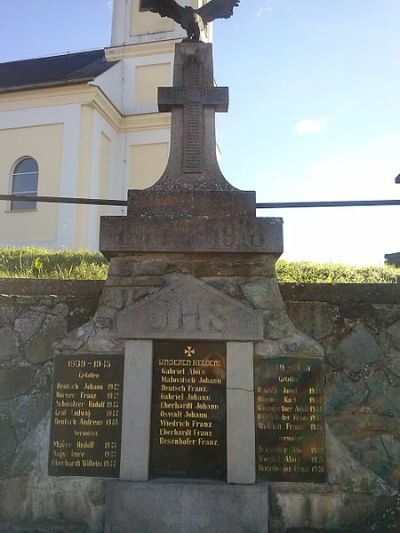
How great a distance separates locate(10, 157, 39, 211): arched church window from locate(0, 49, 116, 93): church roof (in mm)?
2551

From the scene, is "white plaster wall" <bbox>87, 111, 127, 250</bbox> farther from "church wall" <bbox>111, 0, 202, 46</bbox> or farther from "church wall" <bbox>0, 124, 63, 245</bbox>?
"church wall" <bbox>111, 0, 202, 46</bbox>

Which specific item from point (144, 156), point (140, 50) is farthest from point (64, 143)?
point (140, 50)

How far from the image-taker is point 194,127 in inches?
173

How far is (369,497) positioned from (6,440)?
281cm

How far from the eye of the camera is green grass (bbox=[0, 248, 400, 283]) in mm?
6609

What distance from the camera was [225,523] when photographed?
357 centimetres

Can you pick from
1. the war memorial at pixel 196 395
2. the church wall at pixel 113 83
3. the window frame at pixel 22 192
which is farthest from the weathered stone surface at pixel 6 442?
the church wall at pixel 113 83

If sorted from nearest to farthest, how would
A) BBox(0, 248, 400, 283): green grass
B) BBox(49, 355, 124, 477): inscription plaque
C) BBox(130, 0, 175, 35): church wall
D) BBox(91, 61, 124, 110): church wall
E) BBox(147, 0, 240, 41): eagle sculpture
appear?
1. BBox(49, 355, 124, 477): inscription plaque
2. BBox(147, 0, 240, 41): eagle sculpture
3. BBox(0, 248, 400, 283): green grass
4. BBox(91, 61, 124, 110): church wall
5. BBox(130, 0, 175, 35): church wall

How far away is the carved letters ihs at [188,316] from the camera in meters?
3.85

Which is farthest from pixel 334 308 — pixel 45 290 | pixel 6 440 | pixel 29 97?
pixel 29 97

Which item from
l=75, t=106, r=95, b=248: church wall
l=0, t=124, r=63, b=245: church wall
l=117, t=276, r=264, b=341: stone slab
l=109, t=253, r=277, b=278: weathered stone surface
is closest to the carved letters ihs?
l=117, t=276, r=264, b=341: stone slab

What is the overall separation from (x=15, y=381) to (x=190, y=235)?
1851 millimetres

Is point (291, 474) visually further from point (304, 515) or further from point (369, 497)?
point (369, 497)

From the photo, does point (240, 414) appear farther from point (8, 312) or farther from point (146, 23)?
point (146, 23)
